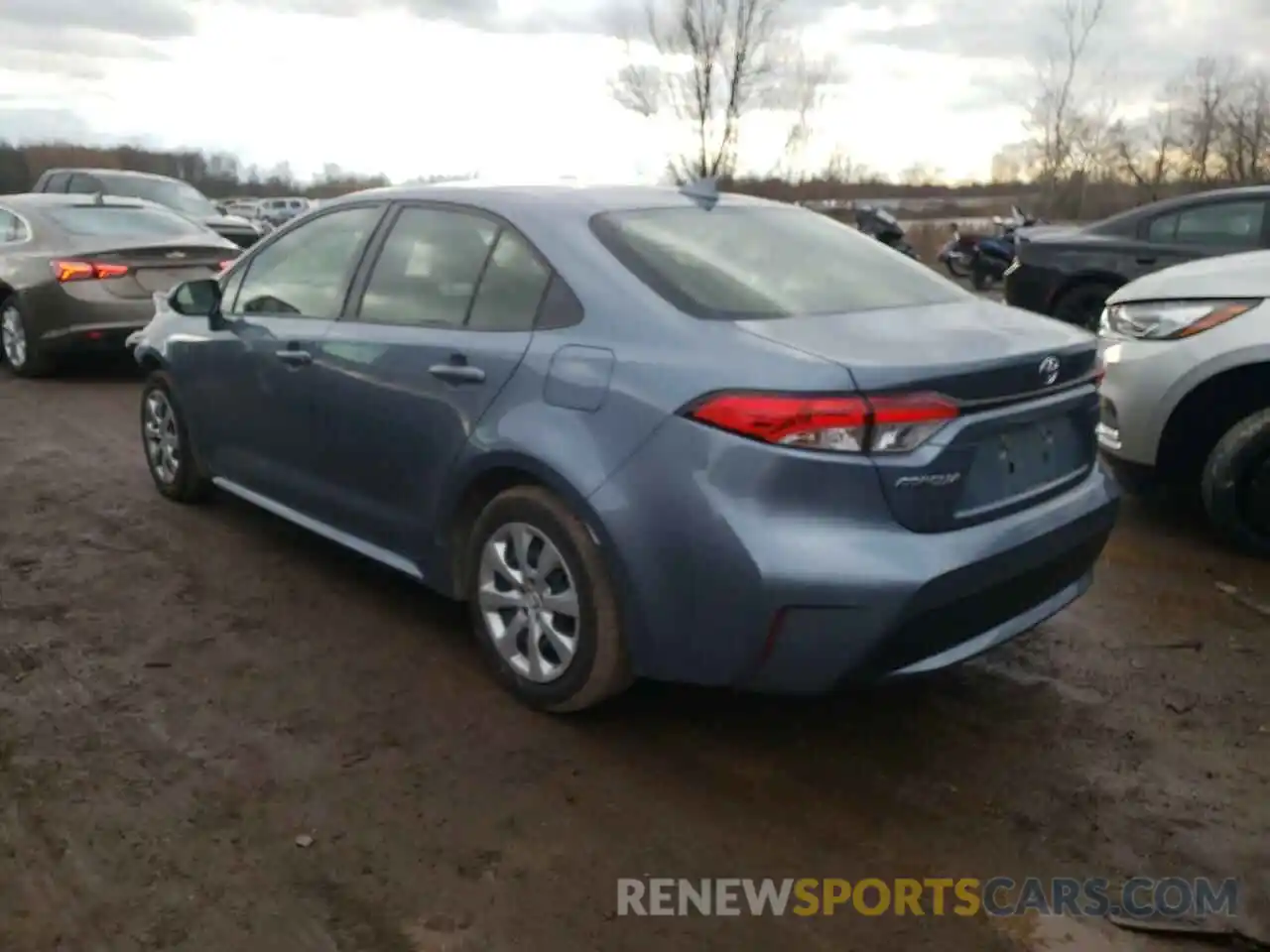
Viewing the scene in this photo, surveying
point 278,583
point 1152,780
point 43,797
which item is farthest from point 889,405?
point 278,583

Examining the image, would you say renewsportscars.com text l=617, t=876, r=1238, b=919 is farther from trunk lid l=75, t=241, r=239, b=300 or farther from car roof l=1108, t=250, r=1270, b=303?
trunk lid l=75, t=241, r=239, b=300

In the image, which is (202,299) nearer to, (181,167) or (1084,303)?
(1084,303)

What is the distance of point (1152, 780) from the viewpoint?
3170 millimetres

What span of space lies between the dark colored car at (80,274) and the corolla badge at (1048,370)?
7216 millimetres

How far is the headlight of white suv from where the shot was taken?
485 centimetres

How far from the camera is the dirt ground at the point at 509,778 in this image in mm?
2590

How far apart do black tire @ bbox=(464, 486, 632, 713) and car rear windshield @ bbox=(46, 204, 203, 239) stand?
6822 millimetres

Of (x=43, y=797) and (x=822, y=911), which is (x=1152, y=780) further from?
(x=43, y=797)

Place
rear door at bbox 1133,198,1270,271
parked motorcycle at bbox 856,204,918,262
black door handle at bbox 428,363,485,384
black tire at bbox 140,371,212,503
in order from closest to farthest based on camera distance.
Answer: black door handle at bbox 428,363,485,384
black tire at bbox 140,371,212,503
rear door at bbox 1133,198,1270,271
parked motorcycle at bbox 856,204,918,262

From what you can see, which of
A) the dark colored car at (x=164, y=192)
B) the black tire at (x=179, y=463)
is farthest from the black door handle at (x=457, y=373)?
the dark colored car at (x=164, y=192)

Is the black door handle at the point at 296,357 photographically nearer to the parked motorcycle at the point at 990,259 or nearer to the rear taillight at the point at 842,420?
the rear taillight at the point at 842,420

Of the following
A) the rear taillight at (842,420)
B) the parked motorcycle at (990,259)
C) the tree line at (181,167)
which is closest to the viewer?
the rear taillight at (842,420)

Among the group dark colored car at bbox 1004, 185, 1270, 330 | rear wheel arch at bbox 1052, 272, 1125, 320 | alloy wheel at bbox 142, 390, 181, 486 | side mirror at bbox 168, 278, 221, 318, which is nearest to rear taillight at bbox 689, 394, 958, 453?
side mirror at bbox 168, 278, 221, 318

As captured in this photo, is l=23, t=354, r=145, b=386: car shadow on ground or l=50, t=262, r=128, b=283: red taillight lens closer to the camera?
l=50, t=262, r=128, b=283: red taillight lens
